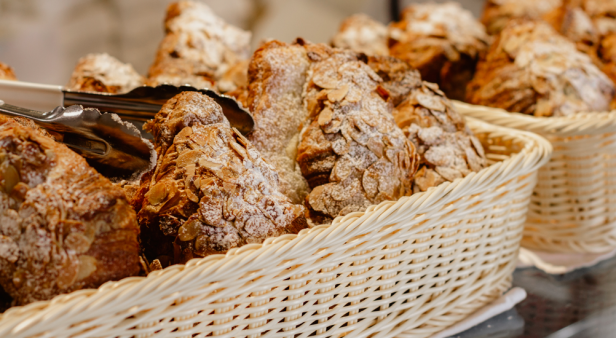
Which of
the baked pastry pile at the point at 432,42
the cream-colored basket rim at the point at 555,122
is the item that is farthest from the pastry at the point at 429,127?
the baked pastry pile at the point at 432,42

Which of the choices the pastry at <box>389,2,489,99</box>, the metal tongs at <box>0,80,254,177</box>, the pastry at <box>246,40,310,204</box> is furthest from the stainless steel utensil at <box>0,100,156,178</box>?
the pastry at <box>389,2,489,99</box>

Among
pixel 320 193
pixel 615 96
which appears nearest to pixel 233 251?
pixel 320 193

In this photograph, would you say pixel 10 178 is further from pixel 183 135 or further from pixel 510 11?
pixel 510 11

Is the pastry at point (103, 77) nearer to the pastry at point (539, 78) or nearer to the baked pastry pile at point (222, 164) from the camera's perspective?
the baked pastry pile at point (222, 164)

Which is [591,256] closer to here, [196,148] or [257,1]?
[196,148]

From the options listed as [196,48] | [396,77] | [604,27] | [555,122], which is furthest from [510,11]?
[196,48]

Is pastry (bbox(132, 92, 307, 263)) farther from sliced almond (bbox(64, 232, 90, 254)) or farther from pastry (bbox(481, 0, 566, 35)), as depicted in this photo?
pastry (bbox(481, 0, 566, 35))
